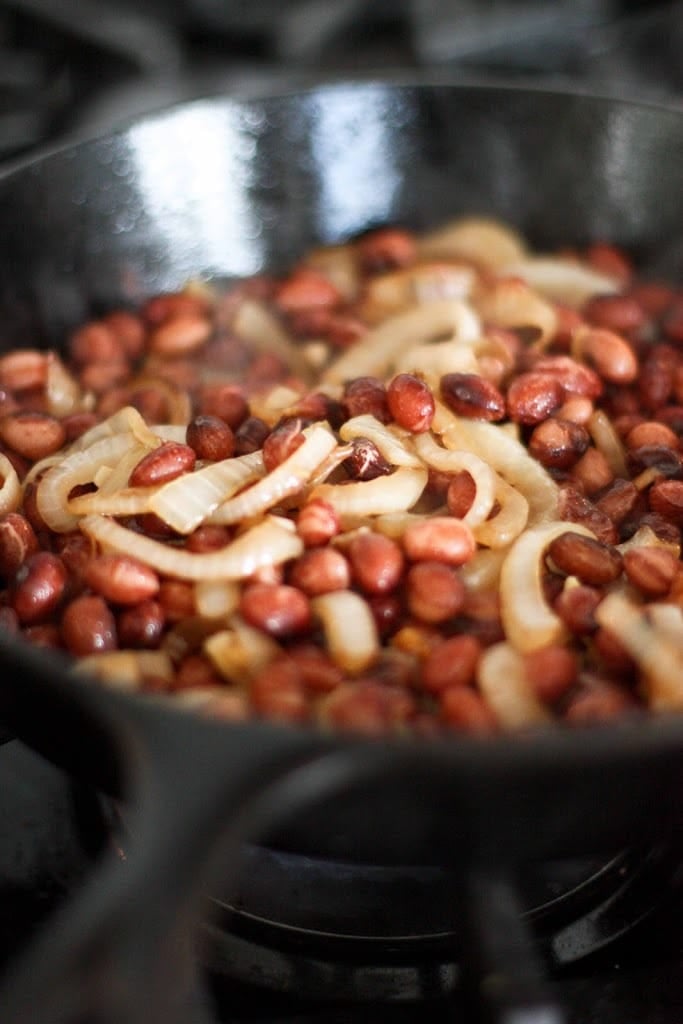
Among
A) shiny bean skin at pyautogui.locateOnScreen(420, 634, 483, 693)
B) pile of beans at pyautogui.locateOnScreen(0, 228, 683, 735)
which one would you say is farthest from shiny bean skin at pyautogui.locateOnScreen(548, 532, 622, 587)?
shiny bean skin at pyautogui.locateOnScreen(420, 634, 483, 693)

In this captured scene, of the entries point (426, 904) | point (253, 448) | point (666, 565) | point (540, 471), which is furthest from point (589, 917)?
point (253, 448)

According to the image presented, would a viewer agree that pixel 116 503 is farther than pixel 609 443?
No

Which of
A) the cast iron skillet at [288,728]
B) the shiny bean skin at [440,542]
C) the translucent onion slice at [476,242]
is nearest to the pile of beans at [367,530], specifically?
the shiny bean skin at [440,542]

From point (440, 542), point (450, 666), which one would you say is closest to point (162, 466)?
point (440, 542)

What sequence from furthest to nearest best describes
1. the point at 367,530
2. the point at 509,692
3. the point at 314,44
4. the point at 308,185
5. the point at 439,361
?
the point at 314,44 < the point at 308,185 < the point at 439,361 < the point at 367,530 < the point at 509,692

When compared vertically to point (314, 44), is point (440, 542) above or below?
below

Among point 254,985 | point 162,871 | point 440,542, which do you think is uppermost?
point 162,871

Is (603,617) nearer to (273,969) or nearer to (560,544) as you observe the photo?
(560,544)

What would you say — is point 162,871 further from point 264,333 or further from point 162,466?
point 264,333
